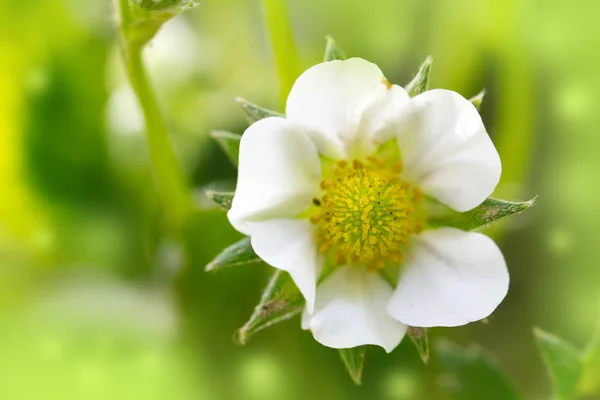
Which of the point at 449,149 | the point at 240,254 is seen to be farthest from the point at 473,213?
the point at 240,254

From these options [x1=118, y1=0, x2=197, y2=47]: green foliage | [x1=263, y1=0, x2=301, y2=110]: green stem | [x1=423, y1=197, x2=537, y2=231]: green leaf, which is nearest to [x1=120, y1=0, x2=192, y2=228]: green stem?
[x1=118, y1=0, x2=197, y2=47]: green foliage

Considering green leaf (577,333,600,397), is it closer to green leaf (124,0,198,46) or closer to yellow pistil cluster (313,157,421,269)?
yellow pistil cluster (313,157,421,269)

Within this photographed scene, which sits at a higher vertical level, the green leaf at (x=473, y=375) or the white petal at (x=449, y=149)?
the white petal at (x=449, y=149)

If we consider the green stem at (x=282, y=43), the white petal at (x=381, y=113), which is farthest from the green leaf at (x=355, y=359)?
the green stem at (x=282, y=43)

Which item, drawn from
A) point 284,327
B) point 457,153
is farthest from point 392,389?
point 457,153

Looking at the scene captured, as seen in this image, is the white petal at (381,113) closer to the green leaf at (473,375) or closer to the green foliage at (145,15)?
the green foliage at (145,15)

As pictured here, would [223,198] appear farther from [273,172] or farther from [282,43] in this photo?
[282,43]

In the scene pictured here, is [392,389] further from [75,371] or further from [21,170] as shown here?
[21,170]
